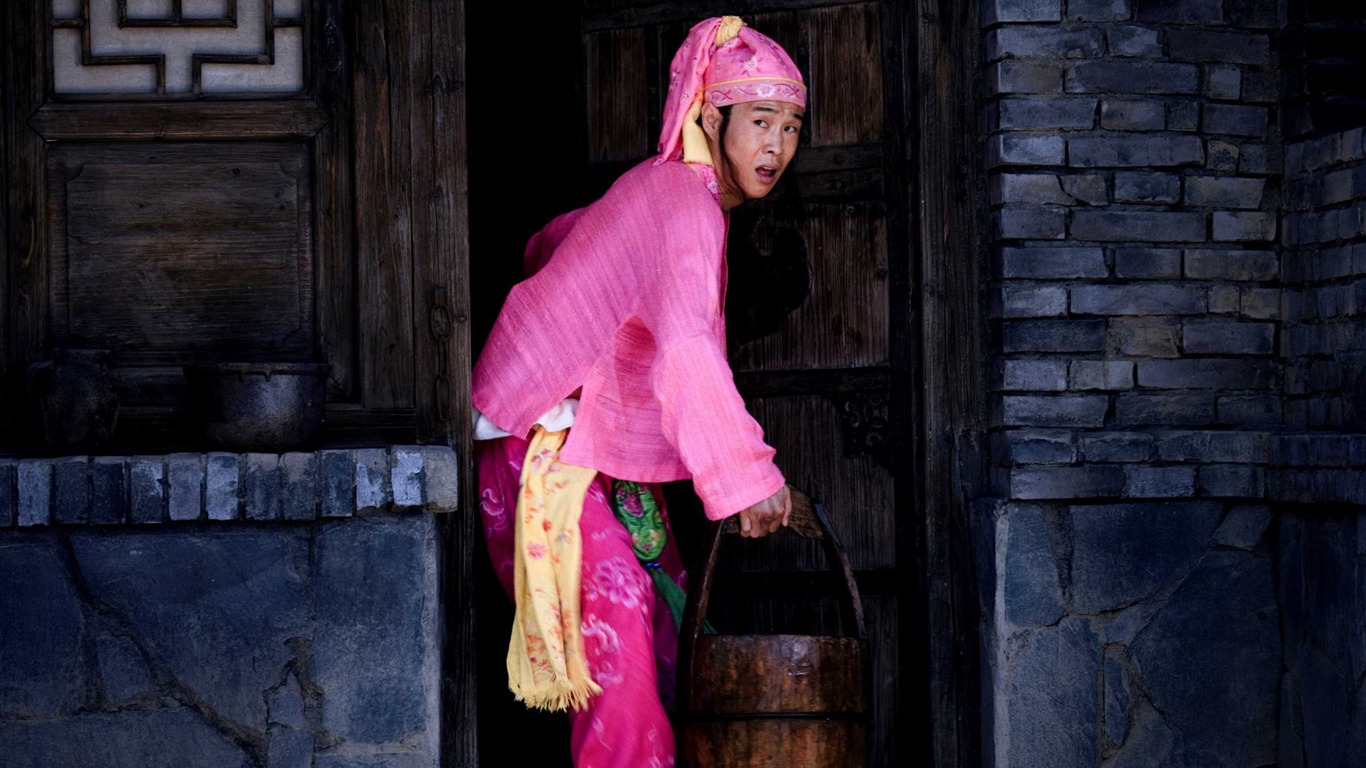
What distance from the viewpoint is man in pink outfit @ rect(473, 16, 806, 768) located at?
3.48m

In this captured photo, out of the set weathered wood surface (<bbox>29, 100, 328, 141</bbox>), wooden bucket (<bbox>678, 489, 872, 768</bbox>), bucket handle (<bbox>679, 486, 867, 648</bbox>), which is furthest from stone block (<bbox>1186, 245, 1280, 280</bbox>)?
weathered wood surface (<bbox>29, 100, 328, 141</bbox>)

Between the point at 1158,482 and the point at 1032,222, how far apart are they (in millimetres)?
734

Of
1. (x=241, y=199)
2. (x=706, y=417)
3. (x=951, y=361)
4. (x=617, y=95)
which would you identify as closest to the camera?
(x=706, y=417)

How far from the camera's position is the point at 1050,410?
3775 millimetres

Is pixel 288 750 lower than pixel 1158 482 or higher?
lower

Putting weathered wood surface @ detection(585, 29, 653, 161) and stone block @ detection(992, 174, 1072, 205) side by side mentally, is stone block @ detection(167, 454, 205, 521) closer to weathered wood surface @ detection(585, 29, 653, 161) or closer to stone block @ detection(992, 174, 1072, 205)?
weathered wood surface @ detection(585, 29, 653, 161)

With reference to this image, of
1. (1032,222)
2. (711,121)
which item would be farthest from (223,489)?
(1032,222)

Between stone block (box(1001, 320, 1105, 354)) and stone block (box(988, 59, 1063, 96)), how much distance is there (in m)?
0.59

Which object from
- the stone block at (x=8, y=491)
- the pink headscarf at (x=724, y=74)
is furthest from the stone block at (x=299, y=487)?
the pink headscarf at (x=724, y=74)

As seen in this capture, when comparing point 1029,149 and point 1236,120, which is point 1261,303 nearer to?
point 1236,120

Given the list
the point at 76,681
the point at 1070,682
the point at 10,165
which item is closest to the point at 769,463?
the point at 1070,682

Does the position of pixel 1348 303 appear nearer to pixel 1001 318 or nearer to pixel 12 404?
pixel 1001 318

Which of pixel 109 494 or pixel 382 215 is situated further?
pixel 382 215

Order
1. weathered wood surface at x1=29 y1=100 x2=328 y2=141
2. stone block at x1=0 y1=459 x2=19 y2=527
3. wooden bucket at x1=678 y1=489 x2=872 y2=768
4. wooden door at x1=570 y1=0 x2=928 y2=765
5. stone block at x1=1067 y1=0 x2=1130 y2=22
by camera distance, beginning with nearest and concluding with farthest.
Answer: stone block at x1=0 y1=459 x2=19 y2=527
wooden bucket at x1=678 y1=489 x2=872 y2=768
weathered wood surface at x1=29 y1=100 x2=328 y2=141
stone block at x1=1067 y1=0 x2=1130 y2=22
wooden door at x1=570 y1=0 x2=928 y2=765
